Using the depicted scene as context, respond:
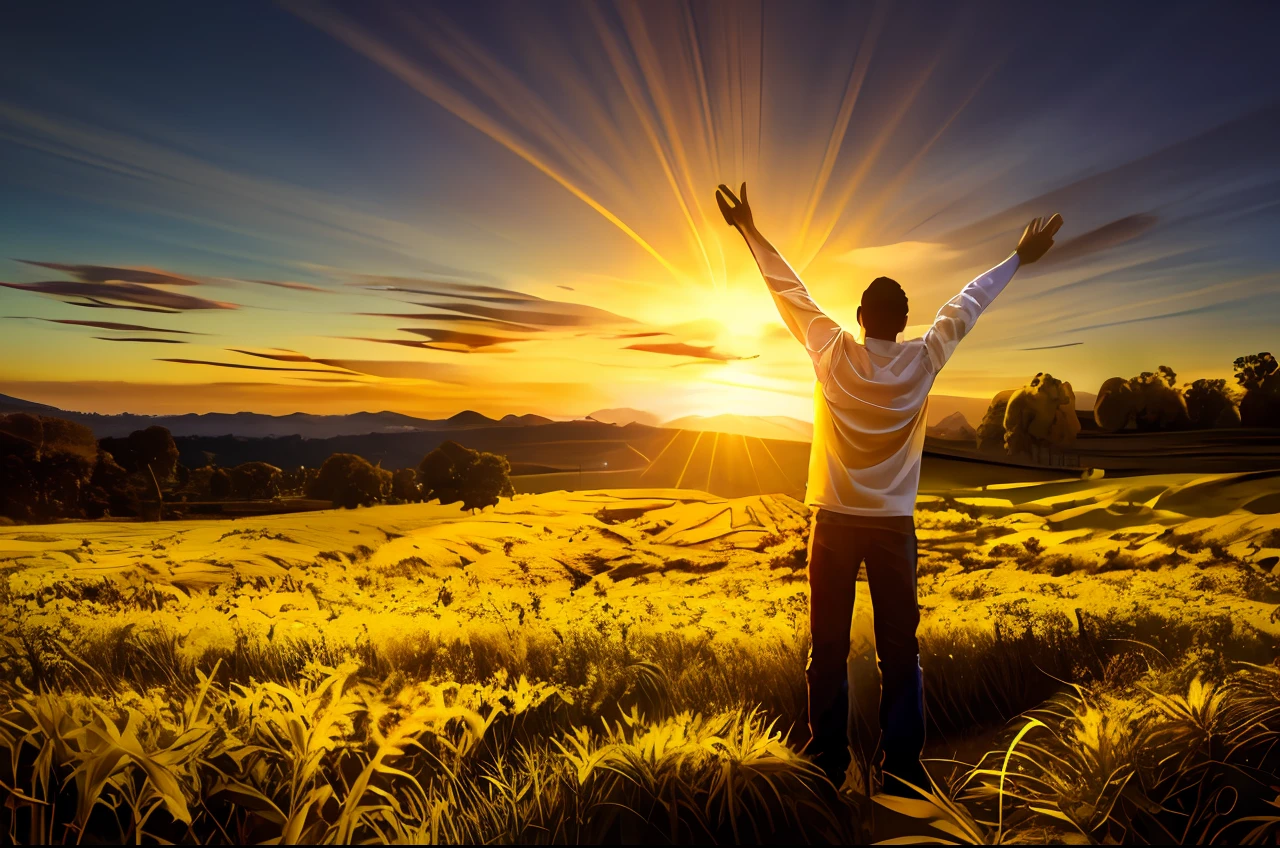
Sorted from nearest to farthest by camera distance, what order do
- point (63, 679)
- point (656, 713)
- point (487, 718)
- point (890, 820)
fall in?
point (890, 820), point (487, 718), point (656, 713), point (63, 679)

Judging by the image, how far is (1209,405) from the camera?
8539 mm

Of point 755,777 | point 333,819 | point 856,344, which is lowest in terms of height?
point 333,819

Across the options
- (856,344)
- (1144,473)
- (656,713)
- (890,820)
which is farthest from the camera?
(1144,473)

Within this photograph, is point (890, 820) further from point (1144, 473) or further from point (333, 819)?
point (1144, 473)

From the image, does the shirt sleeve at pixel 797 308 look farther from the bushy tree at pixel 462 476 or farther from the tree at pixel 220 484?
the tree at pixel 220 484

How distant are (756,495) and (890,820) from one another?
434 centimetres

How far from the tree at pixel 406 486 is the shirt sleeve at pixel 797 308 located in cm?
537

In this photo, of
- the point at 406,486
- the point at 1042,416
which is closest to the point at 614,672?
the point at 406,486

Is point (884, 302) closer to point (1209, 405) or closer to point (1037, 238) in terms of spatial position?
point (1037, 238)

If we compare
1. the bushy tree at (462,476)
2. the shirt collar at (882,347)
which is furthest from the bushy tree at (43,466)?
the shirt collar at (882,347)

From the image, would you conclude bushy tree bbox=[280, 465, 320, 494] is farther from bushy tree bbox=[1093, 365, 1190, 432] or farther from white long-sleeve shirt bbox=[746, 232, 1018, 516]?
bushy tree bbox=[1093, 365, 1190, 432]

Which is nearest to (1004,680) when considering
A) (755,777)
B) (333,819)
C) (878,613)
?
(878,613)

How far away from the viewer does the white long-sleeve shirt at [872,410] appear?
→ 4570 millimetres

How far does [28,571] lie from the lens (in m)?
7.12
